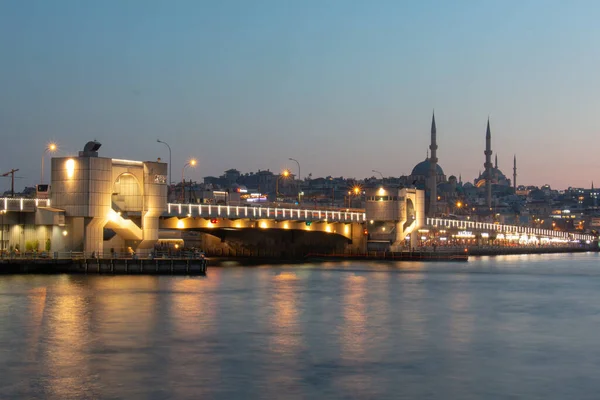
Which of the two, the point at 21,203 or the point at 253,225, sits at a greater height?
the point at 21,203

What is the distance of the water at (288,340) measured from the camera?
3306 centimetres

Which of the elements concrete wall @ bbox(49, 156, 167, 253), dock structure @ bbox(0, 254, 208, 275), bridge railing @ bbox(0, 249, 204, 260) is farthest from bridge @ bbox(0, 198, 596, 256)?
dock structure @ bbox(0, 254, 208, 275)

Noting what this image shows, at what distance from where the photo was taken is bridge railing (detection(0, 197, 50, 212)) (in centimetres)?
7706

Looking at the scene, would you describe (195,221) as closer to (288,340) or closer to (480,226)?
(288,340)

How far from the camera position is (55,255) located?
76562 mm

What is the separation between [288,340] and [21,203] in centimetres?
4153

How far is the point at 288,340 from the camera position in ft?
143

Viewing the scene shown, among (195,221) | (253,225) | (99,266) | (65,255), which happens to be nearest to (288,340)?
(99,266)

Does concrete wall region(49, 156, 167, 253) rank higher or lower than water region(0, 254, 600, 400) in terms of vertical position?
higher

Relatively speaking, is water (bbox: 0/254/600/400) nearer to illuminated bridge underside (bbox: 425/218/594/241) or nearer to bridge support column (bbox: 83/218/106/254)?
bridge support column (bbox: 83/218/106/254)

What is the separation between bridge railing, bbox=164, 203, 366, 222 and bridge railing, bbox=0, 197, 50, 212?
500 inches

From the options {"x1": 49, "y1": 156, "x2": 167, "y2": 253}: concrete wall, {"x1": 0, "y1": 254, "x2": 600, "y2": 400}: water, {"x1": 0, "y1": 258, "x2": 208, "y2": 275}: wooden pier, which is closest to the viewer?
{"x1": 0, "y1": 254, "x2": 600, "y2": 400}: water

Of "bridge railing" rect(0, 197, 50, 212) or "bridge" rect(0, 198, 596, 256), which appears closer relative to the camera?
"bridge railing" rect(0, 197, 50, 212)

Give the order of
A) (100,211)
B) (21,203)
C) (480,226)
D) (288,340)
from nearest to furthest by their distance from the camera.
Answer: (288,340) < (21,203) < (100,211) < (480,226)
